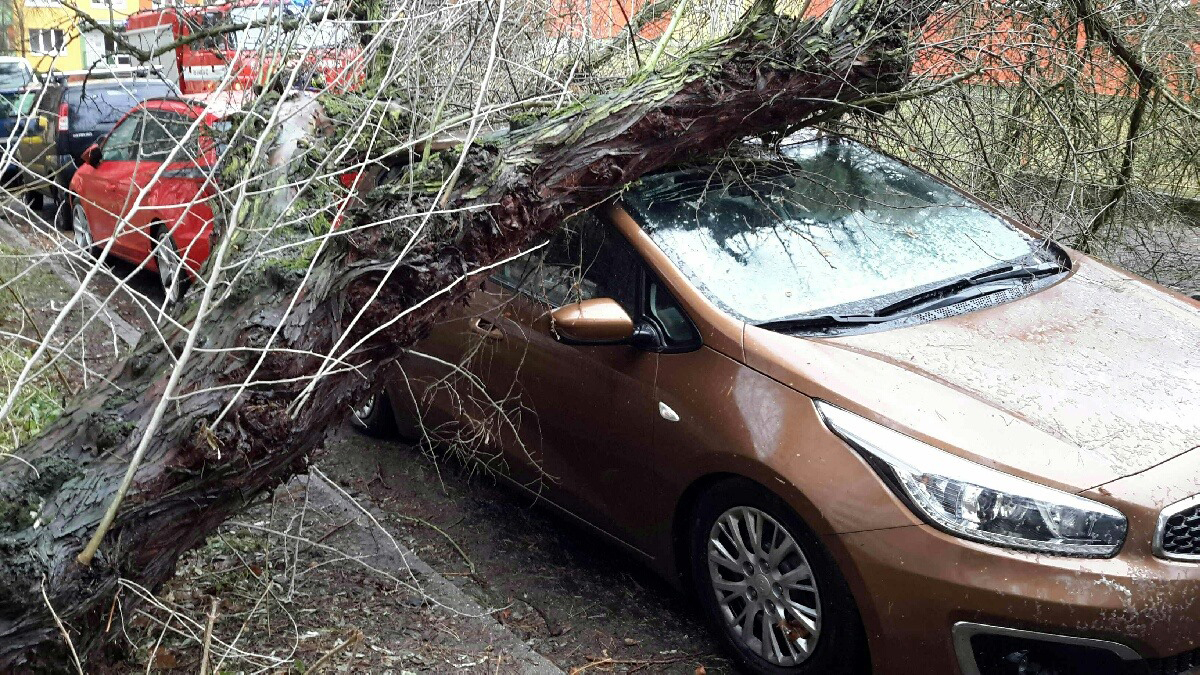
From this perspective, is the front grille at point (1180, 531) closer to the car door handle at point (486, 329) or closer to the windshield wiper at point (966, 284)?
the windshield wiper at point (966, 284)

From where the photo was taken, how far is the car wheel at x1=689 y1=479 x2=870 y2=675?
314 cm

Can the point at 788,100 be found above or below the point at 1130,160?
above

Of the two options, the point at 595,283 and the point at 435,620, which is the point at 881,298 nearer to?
the point at 595,283

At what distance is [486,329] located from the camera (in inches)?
175

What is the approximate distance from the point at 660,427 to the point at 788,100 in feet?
5.27

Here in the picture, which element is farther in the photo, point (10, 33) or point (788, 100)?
point (10, 33)

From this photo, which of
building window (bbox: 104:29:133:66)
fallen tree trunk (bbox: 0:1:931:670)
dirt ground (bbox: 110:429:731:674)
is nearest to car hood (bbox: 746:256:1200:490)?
fallen tree trunk (bbox: 0:1:931:670)

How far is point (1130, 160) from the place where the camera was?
5887 millimetres

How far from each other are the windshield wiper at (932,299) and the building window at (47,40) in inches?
116

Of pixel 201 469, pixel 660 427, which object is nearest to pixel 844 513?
pixel 660 427

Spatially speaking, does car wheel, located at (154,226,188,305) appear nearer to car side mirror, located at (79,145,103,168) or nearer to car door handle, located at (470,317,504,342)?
car door handle, located at (470,317,504,342)

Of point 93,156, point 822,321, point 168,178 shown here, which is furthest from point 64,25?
point 93,156

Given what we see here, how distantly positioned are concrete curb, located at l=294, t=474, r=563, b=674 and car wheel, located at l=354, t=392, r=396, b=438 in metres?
0.72

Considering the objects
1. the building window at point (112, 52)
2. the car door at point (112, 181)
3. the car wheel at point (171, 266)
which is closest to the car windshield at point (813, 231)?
the car wheel at point (171, 266)
